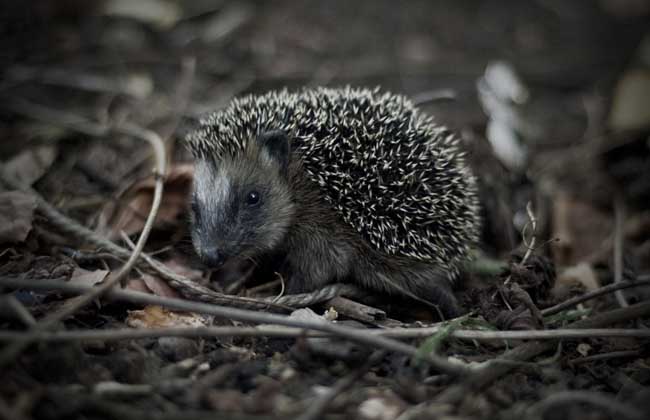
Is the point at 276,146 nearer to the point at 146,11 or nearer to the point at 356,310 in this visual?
the point at 356,310

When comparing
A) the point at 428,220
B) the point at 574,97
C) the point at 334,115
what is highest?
the point at 574,97

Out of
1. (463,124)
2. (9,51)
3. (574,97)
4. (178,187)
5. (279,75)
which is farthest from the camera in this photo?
(574,97)

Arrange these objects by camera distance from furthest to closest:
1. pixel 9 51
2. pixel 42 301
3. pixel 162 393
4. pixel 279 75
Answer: pixel 279 75
pixel 9 51
pixel 42 301
pixel 162 393

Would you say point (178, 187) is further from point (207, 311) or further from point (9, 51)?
point (9, 51)

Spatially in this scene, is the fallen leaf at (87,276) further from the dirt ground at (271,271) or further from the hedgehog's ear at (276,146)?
the hedgehog's ear at (276,146)

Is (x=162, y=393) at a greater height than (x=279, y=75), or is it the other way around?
(x=279, y=75)

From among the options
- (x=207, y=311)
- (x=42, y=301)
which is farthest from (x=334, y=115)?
(x=42, y=301)

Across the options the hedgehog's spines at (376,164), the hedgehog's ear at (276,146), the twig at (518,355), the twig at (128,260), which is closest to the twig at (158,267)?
the twig at (128,260)
